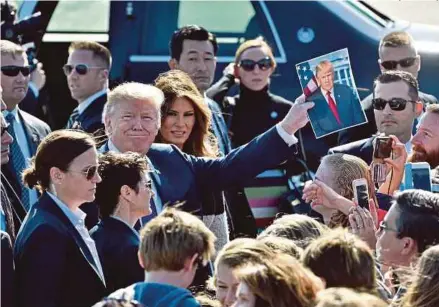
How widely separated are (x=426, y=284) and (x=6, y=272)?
1.59 metres

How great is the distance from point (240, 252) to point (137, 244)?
948 millimetres

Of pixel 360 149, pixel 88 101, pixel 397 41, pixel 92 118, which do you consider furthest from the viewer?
pixel 88 101

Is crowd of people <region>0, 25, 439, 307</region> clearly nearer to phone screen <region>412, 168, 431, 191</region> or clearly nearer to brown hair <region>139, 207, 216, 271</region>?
brown hair <region>139, 207, 216, 271</region>

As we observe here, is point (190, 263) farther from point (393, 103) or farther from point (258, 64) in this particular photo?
point (258, 64)

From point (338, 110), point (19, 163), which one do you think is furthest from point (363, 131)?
point (338, 110)

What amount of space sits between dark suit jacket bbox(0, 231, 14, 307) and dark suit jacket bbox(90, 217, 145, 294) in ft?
1.30

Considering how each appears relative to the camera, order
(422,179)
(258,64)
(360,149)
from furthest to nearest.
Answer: (258,64) < (360,149) < (422,179)

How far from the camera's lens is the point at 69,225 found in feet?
16.5

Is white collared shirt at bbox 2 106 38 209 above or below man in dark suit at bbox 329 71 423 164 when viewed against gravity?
below

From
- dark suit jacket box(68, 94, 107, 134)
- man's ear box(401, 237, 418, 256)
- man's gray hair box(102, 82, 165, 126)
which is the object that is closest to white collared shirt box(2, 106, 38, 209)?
dark suit jacket box(68, 94, 107, 134)

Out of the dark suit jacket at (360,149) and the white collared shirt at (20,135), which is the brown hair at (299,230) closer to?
the dark suit jacket at (360,149)

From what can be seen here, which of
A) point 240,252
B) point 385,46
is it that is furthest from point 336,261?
point 385,46

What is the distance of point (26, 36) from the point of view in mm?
9633

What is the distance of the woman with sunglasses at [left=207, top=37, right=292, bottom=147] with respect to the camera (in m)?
8.44
